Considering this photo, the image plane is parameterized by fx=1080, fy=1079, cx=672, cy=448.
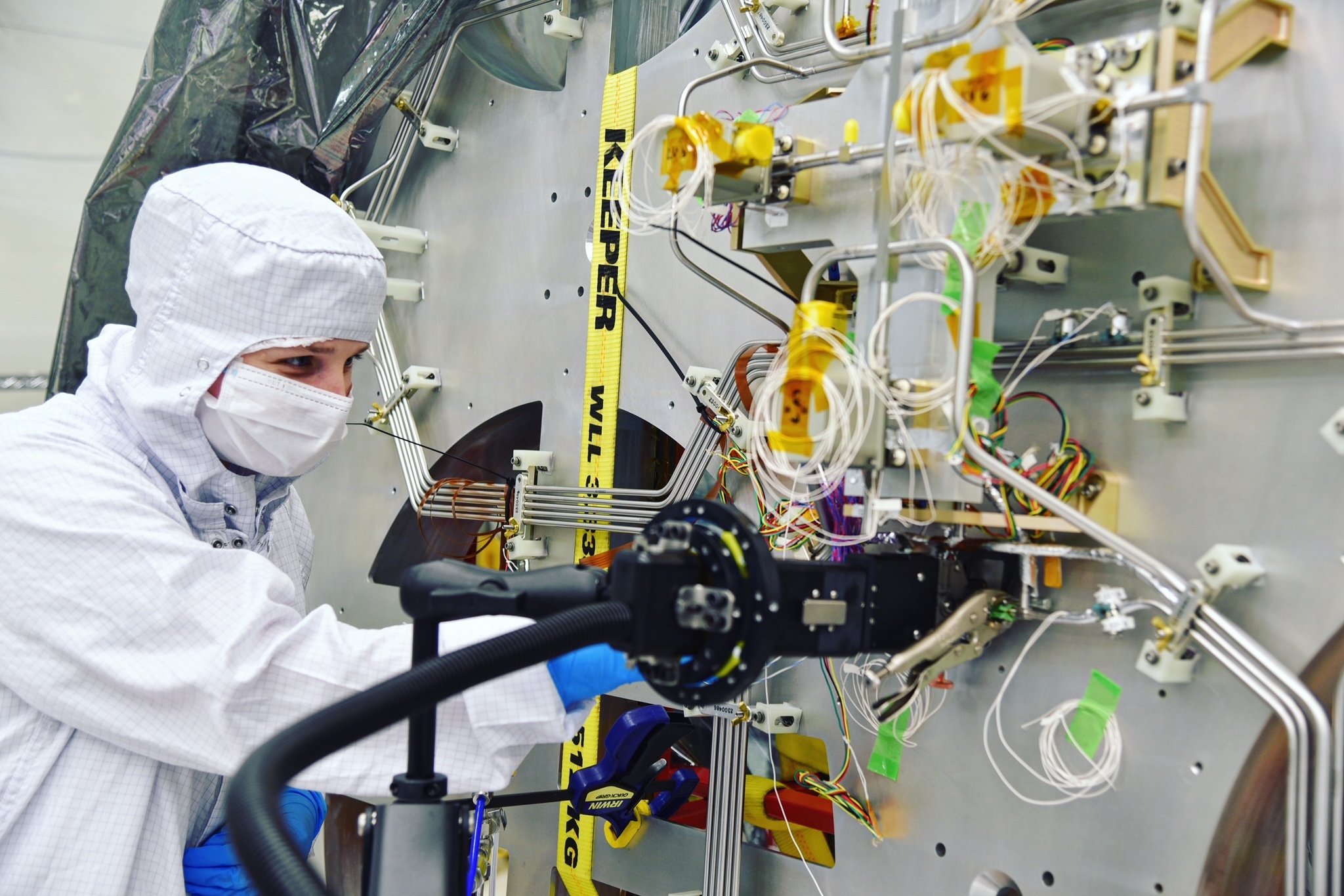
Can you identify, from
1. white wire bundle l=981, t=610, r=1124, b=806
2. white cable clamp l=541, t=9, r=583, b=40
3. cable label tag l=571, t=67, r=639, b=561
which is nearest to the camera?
white wire bundle l=981, t=610, r=1124, b=806

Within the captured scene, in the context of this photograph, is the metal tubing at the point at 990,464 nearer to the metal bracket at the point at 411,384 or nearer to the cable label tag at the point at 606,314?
the cable label tag at the point at 606,314

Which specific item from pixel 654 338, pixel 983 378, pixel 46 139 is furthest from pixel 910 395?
pixel 46 139

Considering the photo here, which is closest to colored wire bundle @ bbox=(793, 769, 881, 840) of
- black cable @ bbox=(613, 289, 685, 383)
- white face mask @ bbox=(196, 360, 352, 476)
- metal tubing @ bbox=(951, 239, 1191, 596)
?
metal tubing @ bbox=(951, 239, 1191, 596)

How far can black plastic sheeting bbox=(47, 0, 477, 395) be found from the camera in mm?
2709

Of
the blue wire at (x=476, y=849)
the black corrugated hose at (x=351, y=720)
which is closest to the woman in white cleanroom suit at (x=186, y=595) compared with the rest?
the blue wire at (x=476, y=849)

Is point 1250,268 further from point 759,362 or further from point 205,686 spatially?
point 205,686

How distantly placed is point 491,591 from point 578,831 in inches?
57.7

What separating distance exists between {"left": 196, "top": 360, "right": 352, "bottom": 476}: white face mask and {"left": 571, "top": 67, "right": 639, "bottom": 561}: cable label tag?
665 mm

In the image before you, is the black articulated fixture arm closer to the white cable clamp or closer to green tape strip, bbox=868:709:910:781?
green tape strip, bbox=868:709:910:781

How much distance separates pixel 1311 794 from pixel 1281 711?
0.32 feet

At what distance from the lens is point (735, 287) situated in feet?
6.69

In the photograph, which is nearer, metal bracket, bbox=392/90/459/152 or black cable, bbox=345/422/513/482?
black cable, bbox=345/422/513/482

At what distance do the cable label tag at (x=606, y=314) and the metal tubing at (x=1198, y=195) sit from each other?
1.27 meters

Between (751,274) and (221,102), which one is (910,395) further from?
(221,102)
